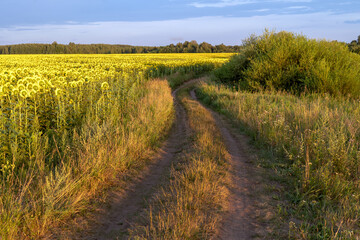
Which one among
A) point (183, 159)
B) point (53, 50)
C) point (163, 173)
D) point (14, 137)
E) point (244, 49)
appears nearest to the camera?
point (14, 137)

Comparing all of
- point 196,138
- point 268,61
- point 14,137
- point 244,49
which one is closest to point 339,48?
point 268,61

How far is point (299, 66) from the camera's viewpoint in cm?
1750

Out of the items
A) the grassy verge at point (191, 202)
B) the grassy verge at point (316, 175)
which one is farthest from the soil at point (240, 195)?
the grassy verge at point (316, 175)

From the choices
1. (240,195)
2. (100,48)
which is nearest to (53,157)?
(240,195)

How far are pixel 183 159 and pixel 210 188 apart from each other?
1.75 meters

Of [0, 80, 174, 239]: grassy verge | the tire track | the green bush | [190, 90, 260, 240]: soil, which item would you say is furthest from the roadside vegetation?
[0, 80, 174, 239]: grassy verge

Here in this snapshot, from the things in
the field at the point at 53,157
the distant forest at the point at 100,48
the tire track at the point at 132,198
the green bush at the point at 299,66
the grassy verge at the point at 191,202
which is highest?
the distant forest at the point at 100,48

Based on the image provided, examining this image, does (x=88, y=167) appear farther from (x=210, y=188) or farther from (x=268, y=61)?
(x=268, y=61)

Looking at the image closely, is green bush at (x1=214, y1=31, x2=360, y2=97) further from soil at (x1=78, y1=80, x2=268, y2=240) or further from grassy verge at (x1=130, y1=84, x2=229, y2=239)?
grassy verge at (x1=130, y1=84, x2=229, y2=239)

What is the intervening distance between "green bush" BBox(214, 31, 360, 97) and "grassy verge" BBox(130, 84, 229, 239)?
12.0 meters

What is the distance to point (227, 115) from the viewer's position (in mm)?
11406

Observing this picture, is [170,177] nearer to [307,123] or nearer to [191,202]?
[191,202]

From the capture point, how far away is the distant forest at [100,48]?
86.3 metres

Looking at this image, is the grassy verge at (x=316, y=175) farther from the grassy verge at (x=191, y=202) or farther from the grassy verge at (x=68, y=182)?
the grassy verge at (x=68, y=182)
